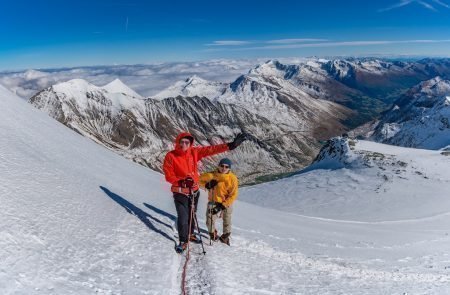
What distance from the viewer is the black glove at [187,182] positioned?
12219mm

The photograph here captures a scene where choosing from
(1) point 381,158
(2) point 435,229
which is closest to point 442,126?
(1) point 381,158

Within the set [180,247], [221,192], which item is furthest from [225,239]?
[180,247]

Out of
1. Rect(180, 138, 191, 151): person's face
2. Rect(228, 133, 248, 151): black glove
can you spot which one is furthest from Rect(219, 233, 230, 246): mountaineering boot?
Rect(180, 138, 191, 151): person's face

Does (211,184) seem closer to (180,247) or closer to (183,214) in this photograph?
(183,214)

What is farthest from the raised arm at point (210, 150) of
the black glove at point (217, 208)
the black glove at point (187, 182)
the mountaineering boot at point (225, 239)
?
the mountaineering boot at point (225, 239)

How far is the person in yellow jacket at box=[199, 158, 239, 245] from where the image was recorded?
1339 cm

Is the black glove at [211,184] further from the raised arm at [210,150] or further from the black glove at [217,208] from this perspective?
the raised arm at [210,150]

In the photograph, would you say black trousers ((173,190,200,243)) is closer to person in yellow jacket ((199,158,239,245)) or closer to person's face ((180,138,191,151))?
person in yellow jacket ((199,158,239,245))

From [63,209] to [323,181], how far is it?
44071mm

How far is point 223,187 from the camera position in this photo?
13.6 m

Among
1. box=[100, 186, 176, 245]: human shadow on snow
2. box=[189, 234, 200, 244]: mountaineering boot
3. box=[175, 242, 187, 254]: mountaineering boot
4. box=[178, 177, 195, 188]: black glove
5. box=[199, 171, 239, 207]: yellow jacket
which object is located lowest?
box=[189, 234, 200, 244]: mountaineering boot

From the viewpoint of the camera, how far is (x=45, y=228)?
9.46 m

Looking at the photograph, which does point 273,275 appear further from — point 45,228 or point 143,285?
point 45,228

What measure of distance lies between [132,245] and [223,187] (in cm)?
385
